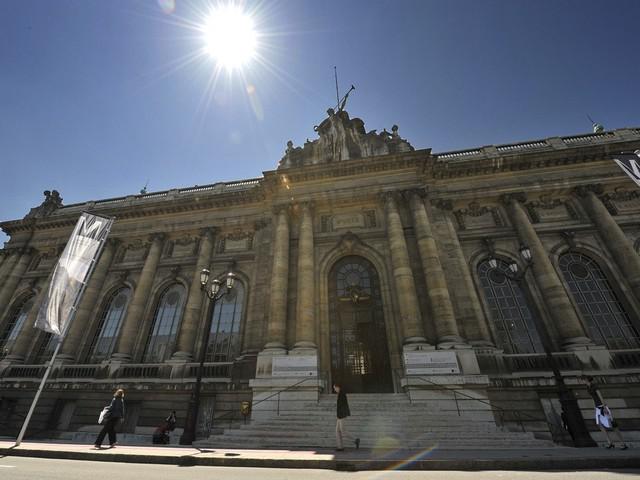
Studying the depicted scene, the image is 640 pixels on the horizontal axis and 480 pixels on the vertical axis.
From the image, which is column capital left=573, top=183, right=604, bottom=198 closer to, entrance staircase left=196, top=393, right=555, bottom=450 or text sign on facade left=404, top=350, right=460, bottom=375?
text sign on facade left=404, top=350, right=460, bottom=375

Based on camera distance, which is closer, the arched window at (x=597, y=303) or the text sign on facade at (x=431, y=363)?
the text sign on facade at (x=431, y=363)

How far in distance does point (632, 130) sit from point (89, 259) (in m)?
30.6

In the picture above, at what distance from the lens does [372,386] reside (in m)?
13.3

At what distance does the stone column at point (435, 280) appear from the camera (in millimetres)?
12461

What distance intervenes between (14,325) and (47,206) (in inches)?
384

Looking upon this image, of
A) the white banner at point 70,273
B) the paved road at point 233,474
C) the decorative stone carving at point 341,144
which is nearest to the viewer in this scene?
the paved road at point 233,474

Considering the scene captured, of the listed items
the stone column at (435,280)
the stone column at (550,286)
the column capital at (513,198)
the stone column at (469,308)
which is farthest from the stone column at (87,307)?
the column capital at (513,198)

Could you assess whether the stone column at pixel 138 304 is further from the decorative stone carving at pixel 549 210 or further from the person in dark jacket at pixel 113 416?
the decorative stone carving at pixel 549 210

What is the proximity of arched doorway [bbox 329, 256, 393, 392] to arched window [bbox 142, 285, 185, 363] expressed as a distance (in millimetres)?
9332

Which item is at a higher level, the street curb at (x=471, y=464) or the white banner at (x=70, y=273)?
the white banner at (x=70, y=273)

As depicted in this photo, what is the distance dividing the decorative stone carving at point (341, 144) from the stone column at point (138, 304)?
9.91 meters

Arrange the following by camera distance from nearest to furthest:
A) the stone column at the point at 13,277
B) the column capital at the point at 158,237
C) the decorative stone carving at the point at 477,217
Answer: the decorative stone carving at the point at 477,217 → the column capital at the point at 158,237 → the stone column at the point at 13,277

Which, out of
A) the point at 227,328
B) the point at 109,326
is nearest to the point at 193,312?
the point at 227,328

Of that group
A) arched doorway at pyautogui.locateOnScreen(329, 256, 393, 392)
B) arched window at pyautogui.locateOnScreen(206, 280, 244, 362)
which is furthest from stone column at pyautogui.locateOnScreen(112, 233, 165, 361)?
arched doorway at pyautogui.locateOnScreen(329, 256, 393, 392)
